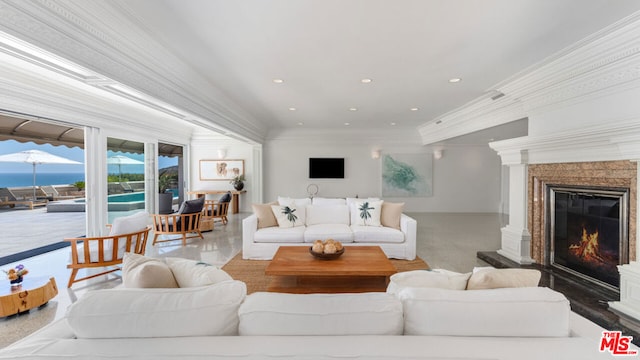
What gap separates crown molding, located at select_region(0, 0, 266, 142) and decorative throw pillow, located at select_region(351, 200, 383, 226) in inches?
113

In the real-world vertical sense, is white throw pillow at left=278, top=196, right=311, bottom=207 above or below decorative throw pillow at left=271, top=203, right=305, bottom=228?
above

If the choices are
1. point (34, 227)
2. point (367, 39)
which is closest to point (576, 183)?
point (367, 39)

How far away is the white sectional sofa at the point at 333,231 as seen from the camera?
3855 millimetres

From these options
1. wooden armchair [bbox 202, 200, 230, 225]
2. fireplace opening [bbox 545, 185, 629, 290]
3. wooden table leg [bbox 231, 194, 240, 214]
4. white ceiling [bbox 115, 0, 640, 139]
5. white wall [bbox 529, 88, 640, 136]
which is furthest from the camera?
wooden table leg [bbox 231, 194, 240, 214]

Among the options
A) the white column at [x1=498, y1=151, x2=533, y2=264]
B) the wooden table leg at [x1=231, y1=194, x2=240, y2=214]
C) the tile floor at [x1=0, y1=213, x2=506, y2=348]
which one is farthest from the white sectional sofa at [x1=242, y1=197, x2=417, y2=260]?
the wooden table leg at [x1=231, y1=194, x2=240, y2=214]

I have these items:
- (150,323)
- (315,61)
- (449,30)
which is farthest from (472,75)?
(150,323)

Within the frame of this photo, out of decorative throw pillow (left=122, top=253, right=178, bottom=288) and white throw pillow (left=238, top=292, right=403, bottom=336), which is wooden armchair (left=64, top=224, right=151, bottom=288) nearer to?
decorative throw pillow (left=122, top=253, right=178, bottom=288)

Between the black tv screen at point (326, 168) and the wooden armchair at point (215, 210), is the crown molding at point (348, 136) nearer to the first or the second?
the black tv screen at point (326, 168)

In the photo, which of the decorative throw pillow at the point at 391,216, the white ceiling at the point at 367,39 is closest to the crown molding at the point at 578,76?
the white ceiling at the point at 367,39

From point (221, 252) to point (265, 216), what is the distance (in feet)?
3.03

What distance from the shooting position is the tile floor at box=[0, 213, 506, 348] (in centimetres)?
234

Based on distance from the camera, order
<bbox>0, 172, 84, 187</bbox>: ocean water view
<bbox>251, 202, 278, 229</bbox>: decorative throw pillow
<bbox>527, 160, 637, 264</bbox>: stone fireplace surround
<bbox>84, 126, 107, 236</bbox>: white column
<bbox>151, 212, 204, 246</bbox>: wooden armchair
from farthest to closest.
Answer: <bbox>0, 172, 84, 187</bbox>: ocean water view → <bbox>151, 212, 204, 246</bbox>: wooden armchair → <bbox>84, 126, 107, 236</bbox>: white column → <bbox>251, 202, 278, 229</bbox>: decorative throw pillow → <bbox>527, 160, 637, 264</bbox>: stone fireplace surround

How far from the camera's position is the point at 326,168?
7.88 meters

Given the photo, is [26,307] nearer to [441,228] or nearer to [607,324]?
[607,324]
